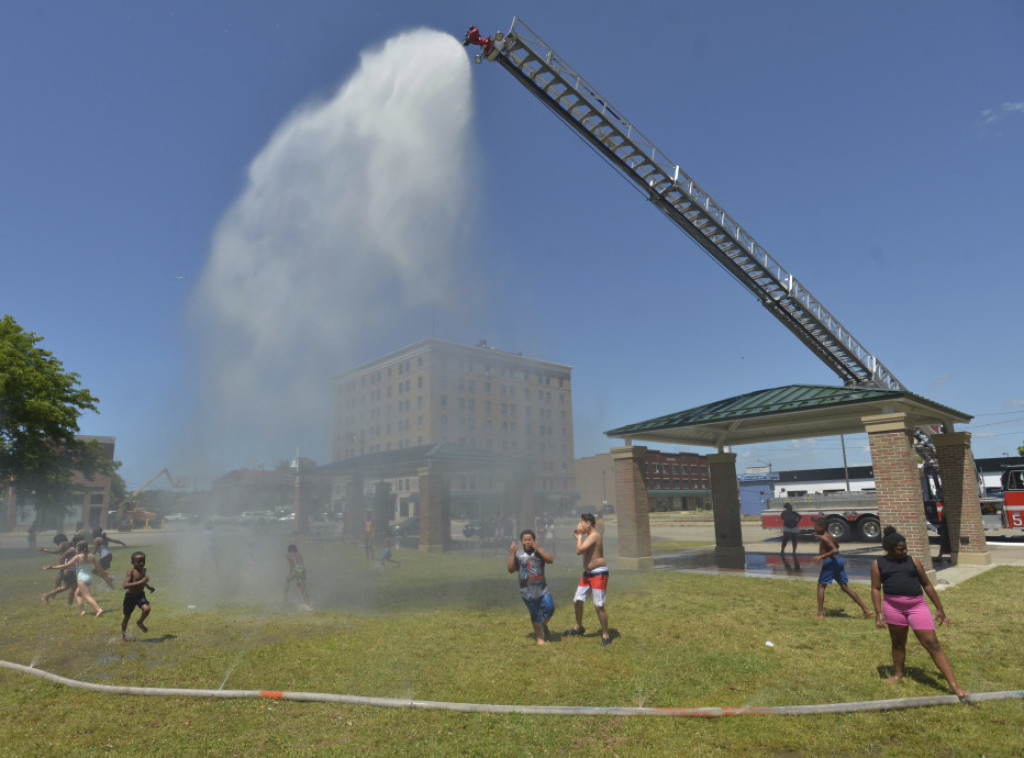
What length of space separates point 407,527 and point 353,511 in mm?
3996

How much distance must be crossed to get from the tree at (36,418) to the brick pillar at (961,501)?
37585 mm

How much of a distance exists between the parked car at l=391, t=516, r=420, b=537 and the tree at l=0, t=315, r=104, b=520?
17640mm

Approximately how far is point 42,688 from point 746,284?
20735 mm

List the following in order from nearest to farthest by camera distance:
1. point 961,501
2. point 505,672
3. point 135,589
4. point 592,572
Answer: point 505,672, point 592,572, point 135,589, point 961,501

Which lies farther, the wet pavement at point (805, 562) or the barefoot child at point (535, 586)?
the wet pavement at point (805, 562)

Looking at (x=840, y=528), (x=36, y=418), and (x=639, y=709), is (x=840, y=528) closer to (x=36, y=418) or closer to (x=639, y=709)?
(x=639, y=709)

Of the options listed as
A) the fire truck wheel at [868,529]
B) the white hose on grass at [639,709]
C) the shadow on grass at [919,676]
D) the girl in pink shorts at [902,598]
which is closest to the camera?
the white hose on grass at [639,709]

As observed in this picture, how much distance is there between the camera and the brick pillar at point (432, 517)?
24.3m

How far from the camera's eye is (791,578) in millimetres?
13969

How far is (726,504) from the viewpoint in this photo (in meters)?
19.6

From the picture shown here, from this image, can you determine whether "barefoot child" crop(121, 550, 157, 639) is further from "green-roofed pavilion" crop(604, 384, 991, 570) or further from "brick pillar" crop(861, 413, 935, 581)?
"brick pillar" crop(861, 413, 935, 581)

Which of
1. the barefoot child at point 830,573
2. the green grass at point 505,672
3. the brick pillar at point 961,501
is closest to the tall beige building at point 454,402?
the green grass at point 505,672

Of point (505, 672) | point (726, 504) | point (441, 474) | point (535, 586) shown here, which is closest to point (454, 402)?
point (441, 474)

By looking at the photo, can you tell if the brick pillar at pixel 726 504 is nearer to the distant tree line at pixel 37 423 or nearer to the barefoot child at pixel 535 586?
the barefoot child at pixel 535 586
